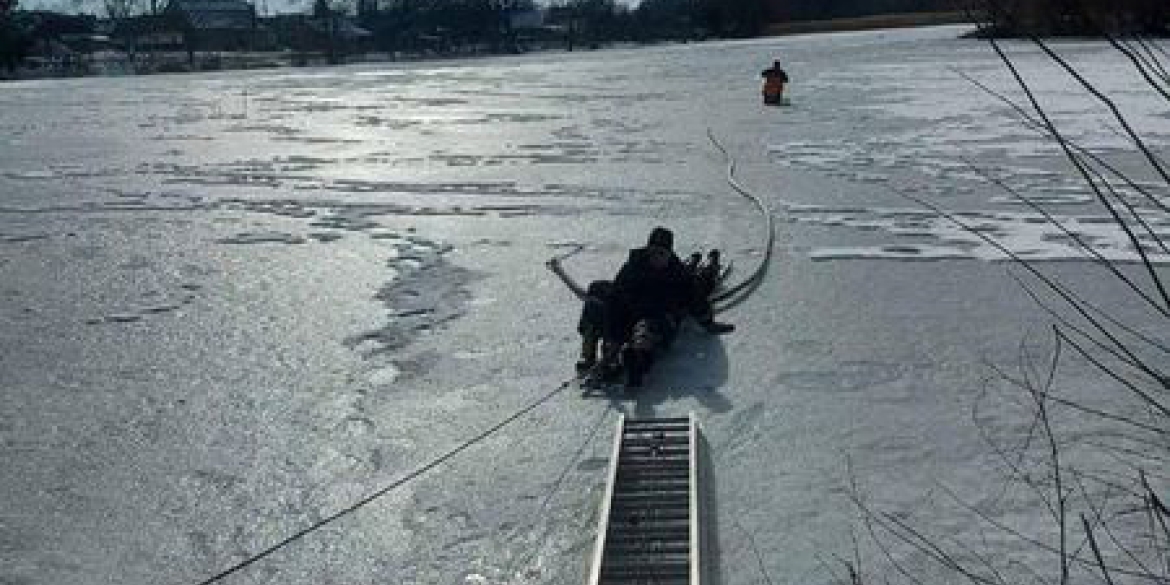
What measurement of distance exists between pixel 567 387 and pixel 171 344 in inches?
98.2

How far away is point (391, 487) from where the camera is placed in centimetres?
490

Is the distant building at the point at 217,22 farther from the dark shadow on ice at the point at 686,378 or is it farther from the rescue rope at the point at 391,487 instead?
the rescue rope at the point at 391,487

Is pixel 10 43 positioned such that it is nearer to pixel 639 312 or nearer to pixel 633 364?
pixel 639 312

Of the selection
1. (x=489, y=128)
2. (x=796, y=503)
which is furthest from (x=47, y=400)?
(x=489, y=128)

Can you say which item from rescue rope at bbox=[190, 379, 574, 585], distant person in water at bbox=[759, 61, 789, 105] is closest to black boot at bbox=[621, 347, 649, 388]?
rescue rope at bbox=[190, 379, 574, 585]

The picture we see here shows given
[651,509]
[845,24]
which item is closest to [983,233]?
[651,509]

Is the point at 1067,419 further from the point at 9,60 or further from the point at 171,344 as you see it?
the point at 9,60

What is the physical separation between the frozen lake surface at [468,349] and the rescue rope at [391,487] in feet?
0.16

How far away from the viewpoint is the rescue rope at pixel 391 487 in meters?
4.17

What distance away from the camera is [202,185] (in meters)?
14.8

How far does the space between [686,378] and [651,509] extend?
1922 mm

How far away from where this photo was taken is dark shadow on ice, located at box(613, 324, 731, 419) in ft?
19.5

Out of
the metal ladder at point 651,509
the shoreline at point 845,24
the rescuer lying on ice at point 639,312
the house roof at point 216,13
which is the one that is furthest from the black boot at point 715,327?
the house roof at point 216,13

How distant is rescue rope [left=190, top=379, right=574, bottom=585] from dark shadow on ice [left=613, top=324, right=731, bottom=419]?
41cm
